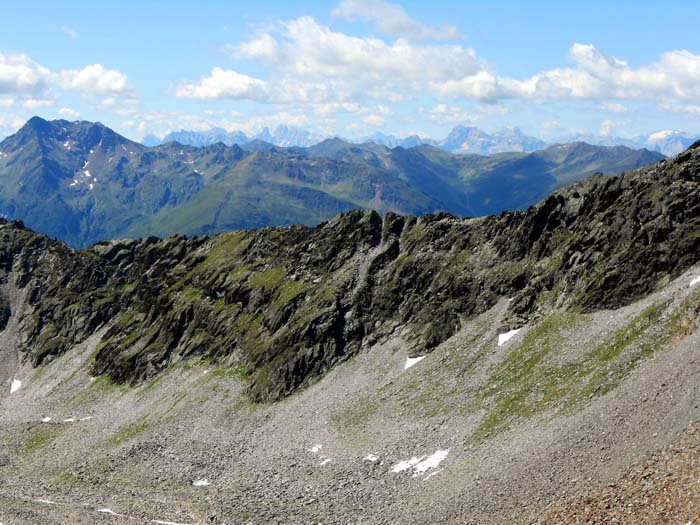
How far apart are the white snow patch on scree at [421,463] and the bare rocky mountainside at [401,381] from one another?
319 millimetres

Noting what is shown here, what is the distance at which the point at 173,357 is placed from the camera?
426 feet

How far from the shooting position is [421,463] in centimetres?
6581

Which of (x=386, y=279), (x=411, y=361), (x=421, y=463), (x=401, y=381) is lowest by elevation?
(x=421, y=463)

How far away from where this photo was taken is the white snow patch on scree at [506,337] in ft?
278

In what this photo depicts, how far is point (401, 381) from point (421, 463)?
22775mm

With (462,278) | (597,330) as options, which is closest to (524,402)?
(597,330)

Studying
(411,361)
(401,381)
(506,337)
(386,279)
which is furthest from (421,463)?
(386,279)

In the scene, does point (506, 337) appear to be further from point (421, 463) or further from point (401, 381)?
point (421, 463)

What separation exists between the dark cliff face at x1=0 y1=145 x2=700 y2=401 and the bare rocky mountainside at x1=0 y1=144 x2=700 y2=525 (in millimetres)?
397

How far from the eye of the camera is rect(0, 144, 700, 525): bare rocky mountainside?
5425 centimetres

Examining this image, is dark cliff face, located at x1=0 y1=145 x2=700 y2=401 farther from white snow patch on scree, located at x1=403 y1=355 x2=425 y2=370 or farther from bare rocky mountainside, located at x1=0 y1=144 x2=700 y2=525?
white snow patch on scree, located at x1=403 y1=355 x2=425 y2=370

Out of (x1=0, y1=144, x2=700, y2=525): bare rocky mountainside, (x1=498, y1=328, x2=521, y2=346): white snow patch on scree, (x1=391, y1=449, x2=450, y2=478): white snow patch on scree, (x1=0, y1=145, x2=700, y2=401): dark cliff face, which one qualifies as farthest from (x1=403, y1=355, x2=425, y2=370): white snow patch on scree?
(x1=391, y1=449, x2=450, y2=478): white snow patch on scree

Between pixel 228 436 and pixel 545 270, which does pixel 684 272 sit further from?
pixel 228 436

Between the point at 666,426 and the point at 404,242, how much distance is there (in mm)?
75887
